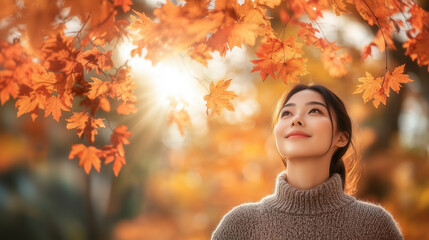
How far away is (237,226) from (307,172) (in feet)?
1.46

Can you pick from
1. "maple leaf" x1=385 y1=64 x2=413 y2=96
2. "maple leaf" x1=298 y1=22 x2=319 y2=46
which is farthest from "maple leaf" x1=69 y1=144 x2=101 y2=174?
"maple leaf" x1=385 y1=64 x2=413 y2=96

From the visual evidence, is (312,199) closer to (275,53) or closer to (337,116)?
(337,116)

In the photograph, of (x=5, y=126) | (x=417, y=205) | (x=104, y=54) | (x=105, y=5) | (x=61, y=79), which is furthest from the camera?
(x=5, y=126)

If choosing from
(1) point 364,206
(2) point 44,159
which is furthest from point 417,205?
(2) point 44,159

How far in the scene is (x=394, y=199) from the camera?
22.2 feet

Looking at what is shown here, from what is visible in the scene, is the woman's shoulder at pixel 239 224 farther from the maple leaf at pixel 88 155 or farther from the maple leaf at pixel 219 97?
the maple leaf at pixel 88 155

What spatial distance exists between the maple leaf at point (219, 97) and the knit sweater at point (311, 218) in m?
0.51

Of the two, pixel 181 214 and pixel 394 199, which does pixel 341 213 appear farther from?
pixel 181 214

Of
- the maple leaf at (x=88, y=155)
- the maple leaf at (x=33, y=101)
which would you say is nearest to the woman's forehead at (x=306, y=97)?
the maple leaf at (x=88, y=155)

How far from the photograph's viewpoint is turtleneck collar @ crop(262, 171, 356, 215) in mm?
2049

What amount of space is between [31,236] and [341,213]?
8785mm

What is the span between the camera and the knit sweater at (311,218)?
199cm

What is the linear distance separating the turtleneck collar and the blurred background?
13.9ft

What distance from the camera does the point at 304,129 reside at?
6.77ft
